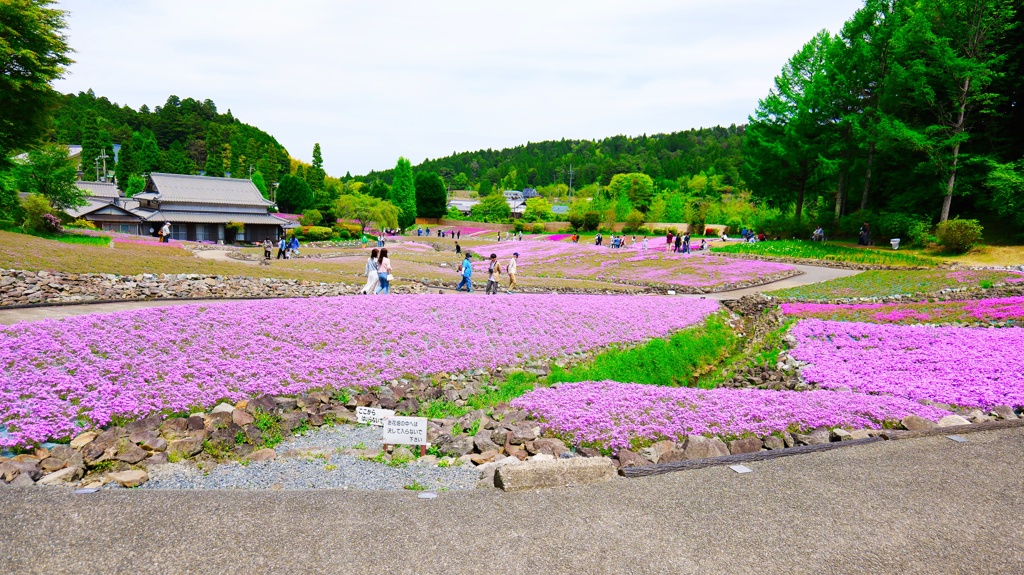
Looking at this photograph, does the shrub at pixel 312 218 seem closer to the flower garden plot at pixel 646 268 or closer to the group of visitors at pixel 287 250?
the group of visitors at pixel 287 250

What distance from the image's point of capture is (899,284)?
2523 cm

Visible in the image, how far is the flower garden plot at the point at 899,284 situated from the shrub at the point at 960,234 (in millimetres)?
9353

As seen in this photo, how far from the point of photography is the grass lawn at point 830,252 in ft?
110

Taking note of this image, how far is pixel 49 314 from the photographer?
13.8m

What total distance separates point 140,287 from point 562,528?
2053 cm

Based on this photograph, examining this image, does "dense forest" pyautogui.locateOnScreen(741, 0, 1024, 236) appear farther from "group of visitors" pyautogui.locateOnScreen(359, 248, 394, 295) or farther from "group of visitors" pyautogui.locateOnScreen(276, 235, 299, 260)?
"group of visitors" pyautogui.locateOnScreen(276, 235, 299, 260)

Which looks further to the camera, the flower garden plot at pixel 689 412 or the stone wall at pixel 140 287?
the stone wall at pixel 140 287

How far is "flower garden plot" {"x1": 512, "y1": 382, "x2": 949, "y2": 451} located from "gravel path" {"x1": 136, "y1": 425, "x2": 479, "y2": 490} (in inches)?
79.8

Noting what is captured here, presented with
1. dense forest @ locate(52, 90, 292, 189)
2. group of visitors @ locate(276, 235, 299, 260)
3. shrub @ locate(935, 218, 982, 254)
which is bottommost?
group of visitors @ locate(276, 235, 299, 260)

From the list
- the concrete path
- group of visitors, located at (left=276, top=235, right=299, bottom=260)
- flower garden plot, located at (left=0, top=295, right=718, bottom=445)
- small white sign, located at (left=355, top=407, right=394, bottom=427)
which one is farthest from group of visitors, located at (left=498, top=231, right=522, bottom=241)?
the concrete path

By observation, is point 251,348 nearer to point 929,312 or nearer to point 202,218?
point 929,312

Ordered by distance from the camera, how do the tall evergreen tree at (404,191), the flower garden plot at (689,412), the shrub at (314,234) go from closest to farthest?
the flower garden plot at (689,412)
the shrub at (314,234)
the tall evergreen tree at (404,191)

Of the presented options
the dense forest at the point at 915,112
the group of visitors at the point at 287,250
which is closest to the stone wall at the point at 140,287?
the group of visitors at the point at 287,250

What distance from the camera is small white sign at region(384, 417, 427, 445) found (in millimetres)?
7102
